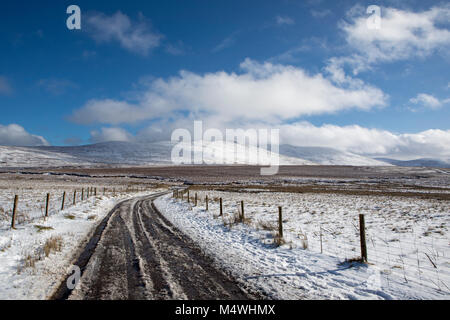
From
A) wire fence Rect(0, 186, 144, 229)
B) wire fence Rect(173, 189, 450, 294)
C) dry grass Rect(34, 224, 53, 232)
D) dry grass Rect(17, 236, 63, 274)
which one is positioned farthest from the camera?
wire fence Rect(0, 186, 144, 229)

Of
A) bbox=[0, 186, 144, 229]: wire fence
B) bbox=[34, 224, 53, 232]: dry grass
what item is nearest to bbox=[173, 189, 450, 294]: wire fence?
bbox=[34, 224, 53, 232]: dry grass

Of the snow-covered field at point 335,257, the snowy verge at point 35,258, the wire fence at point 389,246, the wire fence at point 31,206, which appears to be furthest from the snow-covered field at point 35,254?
the wire fence at point 389,246

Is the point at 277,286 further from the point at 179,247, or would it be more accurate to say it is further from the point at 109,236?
the point at 109,236

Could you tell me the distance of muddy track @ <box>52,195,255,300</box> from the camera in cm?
556

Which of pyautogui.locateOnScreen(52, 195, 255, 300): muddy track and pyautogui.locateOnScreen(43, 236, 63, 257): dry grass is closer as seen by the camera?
pyautogui.locateOnScreen(52, 195, 255, 300): muddy track

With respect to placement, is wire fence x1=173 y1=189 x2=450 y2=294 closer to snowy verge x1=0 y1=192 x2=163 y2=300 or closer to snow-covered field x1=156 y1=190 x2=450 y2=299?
snow-covered field x1=156 y1=190 x2=450 y2=299

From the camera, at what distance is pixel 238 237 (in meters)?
11.8

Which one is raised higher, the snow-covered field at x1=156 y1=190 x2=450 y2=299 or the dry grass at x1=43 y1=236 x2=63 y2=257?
the dry grass at x1=43 y1=236 x2=63 y2=257

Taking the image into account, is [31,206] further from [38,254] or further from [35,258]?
[35,258]

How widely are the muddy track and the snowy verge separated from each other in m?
0.52

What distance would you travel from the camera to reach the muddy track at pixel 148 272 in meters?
5.56

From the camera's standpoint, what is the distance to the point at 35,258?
768 centimetres

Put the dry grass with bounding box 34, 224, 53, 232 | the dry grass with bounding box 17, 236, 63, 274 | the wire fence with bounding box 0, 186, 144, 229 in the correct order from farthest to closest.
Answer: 1. the wire fence with bounding box 0, 186, 144, 229
2. the dry grass with bounding box 34, 224, 53, 232
3. the dry grass with bounding box 17, 236, 63, 274
